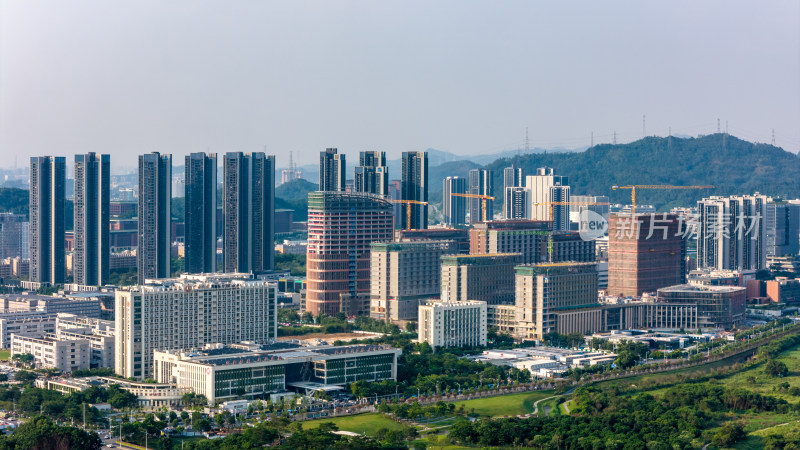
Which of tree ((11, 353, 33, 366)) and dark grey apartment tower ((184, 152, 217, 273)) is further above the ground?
dark grey apartment tower ((184, 152, 217, 273))

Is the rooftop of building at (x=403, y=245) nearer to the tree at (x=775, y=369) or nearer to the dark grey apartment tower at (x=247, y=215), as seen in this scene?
the dark grey apartment tower at (x=247, y=215)

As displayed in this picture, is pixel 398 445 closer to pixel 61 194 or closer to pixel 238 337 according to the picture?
pixel 238 337

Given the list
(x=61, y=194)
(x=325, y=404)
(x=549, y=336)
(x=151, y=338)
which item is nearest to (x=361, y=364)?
(x=325, y=404)

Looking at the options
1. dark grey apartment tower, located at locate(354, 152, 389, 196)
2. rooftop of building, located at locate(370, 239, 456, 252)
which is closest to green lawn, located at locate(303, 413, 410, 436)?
rooftop of building, located at locate(370, 239, 456, 252)

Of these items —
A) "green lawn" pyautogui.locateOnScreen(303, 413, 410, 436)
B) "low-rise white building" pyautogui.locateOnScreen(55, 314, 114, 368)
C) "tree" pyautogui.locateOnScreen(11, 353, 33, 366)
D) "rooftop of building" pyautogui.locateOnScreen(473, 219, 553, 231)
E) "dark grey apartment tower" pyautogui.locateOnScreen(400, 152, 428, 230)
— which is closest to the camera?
"green lawn" pyautogui.locateOnScreen(303, 413, 410, 436)

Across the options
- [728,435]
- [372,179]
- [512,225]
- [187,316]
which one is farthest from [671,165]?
[728,435]

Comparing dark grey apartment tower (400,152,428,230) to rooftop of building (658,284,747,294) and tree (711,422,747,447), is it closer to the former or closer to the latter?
rooftop of building (658,284,747,294)

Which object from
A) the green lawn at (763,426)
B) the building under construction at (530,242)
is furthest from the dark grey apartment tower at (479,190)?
the green lawn at (763,426)

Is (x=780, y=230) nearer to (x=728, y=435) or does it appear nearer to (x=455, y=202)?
(x=455, y=202)
